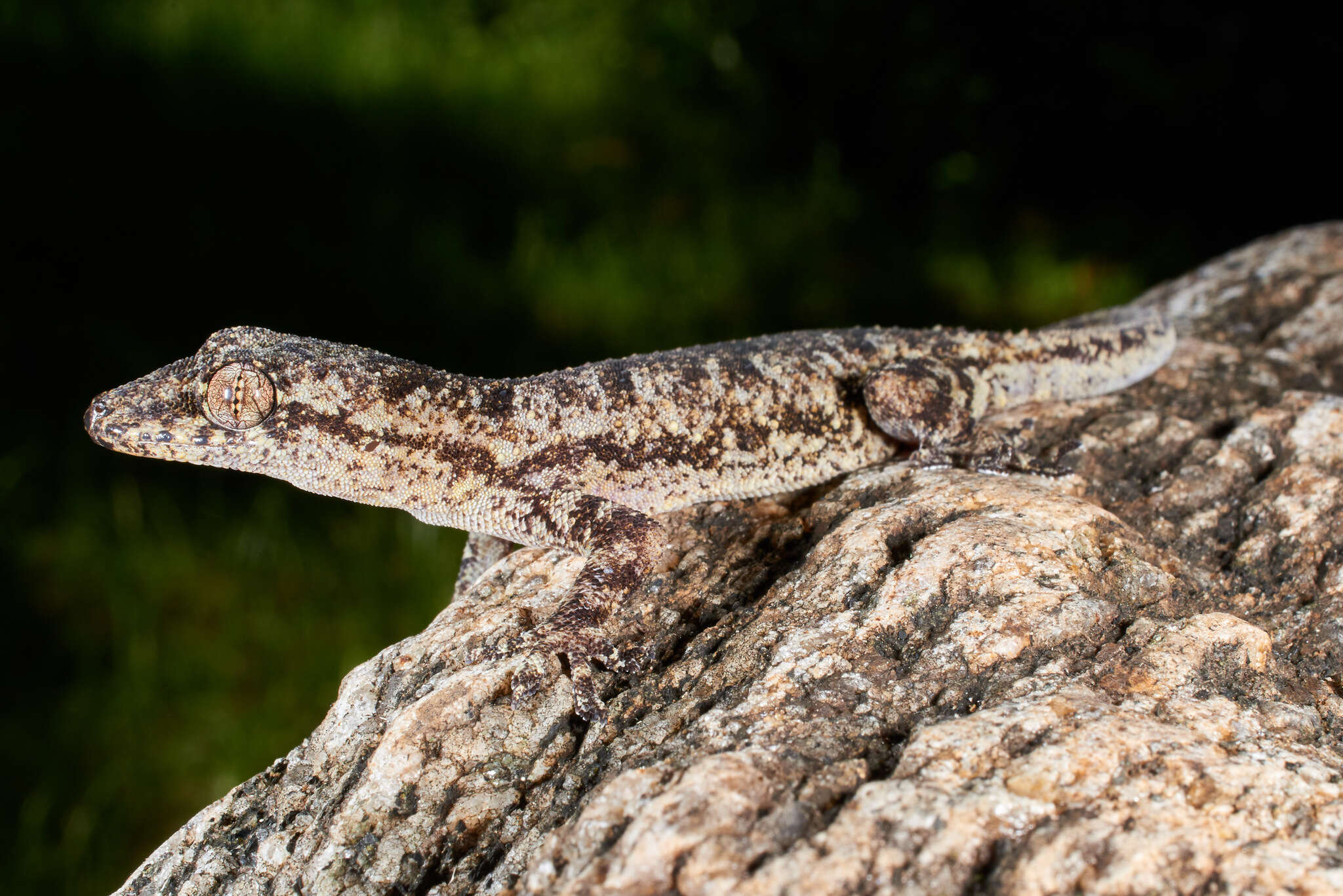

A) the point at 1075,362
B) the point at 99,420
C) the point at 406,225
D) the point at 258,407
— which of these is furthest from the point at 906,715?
the point at 406,225

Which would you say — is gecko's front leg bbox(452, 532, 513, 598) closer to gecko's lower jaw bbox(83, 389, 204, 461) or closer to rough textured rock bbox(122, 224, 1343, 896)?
rough textured rock bbox(122, 224, 1343, 896)

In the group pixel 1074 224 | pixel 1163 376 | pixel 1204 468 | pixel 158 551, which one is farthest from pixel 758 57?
pixel 158 551

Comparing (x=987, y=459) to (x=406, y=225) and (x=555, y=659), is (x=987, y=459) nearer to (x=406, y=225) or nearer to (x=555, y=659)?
(x=555, y=659)

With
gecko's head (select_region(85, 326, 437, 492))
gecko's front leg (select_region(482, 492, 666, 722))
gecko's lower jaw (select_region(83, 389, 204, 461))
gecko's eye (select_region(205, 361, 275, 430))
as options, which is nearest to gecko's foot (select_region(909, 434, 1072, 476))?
gecko's front leg (select_region(482, 492, 666, 722))

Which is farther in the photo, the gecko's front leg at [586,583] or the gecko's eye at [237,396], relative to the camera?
the gecko's eye at [237,396]

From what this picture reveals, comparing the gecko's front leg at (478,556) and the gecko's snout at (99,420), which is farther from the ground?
the gecko's snout at (99,420)

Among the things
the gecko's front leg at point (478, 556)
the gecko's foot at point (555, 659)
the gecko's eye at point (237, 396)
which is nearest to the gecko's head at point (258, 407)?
the gecko's eye at point (237, 396)

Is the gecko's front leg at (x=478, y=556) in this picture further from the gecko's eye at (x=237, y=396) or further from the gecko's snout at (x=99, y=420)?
the gecko's snout at (x=99, y=420)
